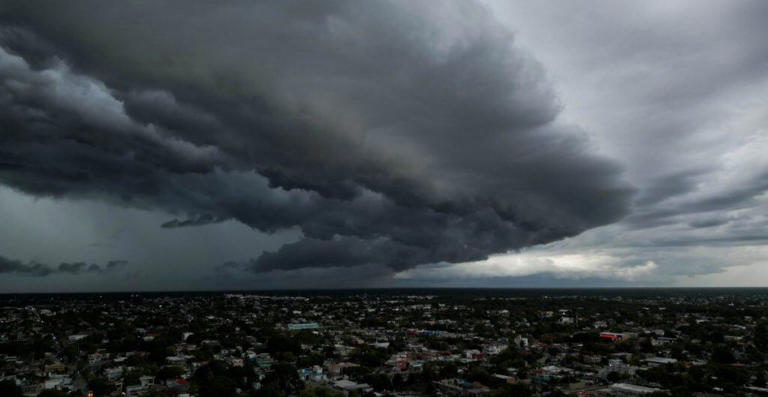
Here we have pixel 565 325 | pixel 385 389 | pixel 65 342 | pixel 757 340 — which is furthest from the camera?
pixel 565 325

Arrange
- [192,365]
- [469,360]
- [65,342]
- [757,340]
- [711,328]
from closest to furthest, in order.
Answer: [192,365], [469,360], [757,340], [65,342], [711,328]

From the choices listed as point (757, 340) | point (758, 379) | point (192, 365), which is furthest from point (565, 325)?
point (192, 365)

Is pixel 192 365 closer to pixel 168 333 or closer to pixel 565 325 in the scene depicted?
pixel 168 333

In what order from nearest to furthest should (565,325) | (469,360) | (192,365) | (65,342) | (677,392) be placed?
(677,392)
(192,365)
(469,360)
(65,342)
(565,325)

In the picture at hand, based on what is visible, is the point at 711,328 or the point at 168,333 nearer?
the point at 168,333

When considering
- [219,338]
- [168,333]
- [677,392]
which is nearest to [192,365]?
[219,338]

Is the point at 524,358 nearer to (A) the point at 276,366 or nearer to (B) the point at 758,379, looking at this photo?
(B) the point at 758,379

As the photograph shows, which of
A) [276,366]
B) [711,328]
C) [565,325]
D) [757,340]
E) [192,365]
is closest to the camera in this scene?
[276,366]

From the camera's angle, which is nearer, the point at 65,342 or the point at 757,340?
the point at 757,340

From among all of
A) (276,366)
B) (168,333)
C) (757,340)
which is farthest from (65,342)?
(757,340)
